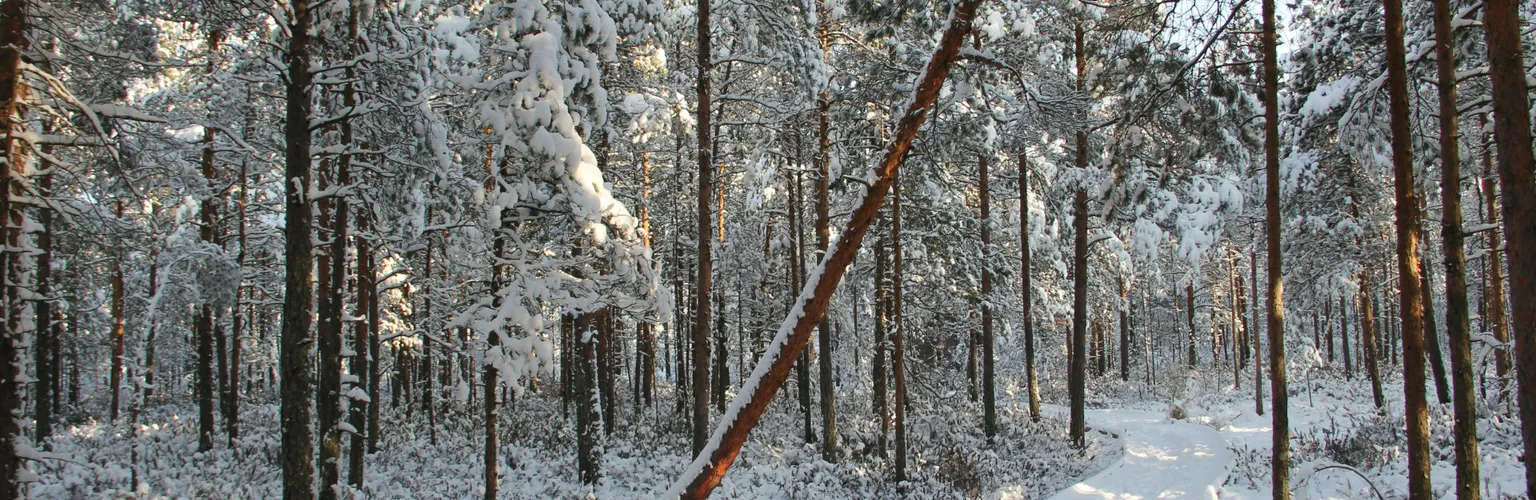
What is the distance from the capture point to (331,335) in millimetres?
11422

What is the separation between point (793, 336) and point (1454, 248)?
7915 mm

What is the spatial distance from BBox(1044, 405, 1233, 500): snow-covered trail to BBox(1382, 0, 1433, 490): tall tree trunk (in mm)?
3970

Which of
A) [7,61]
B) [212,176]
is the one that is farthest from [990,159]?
[212,176]

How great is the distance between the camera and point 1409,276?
800 centimetres

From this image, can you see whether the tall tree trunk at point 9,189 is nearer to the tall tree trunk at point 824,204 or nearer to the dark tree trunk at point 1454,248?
the tall tree trunk at point 824,204

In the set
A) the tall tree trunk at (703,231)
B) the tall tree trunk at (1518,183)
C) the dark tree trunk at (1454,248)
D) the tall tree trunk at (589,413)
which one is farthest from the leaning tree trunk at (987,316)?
the tall tree trunk at (1518,183)

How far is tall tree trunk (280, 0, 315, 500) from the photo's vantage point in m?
8.16

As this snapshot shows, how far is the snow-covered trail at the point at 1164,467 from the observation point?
1213 centimetres

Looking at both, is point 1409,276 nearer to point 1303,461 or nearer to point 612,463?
point 1303,461

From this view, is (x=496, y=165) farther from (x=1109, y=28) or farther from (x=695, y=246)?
(x=695, y=246)

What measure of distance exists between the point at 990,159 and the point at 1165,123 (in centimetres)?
A: 659

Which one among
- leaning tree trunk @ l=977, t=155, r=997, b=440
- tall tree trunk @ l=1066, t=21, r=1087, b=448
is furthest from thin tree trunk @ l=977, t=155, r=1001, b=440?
tall tree trunk @ l=1066, t=21, r=1087, b=448

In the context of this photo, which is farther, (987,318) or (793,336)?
(987,318)

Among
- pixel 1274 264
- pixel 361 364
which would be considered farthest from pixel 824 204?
pixel 361 364
